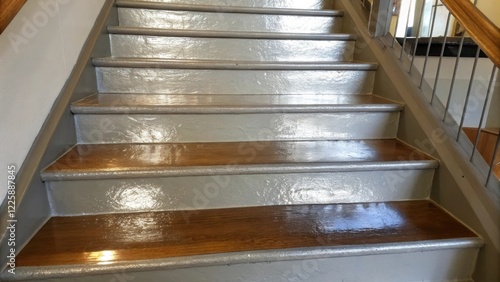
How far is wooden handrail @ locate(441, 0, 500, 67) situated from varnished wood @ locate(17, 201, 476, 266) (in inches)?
23.8

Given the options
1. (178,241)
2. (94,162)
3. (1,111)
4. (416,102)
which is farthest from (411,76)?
(1,111)

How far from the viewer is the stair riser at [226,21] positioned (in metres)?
1.95

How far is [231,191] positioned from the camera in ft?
4.06

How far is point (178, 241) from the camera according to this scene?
1.02 meters

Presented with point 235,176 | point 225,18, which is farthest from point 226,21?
point 235,176

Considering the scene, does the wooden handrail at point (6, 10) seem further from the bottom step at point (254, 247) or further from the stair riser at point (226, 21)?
the stair riser at point (226, 21)

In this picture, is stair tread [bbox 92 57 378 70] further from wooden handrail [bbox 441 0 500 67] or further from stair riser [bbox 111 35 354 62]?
wooden handrail [bbox 441 0 500 67]

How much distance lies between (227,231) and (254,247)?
0.13 m

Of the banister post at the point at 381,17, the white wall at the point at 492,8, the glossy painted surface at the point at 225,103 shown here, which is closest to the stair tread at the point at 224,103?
the glossy painted surface at the point at 225,103

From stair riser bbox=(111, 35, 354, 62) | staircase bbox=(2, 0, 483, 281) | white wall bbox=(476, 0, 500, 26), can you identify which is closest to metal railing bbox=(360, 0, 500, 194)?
staircase bbox=(2, 0, 483, 281)

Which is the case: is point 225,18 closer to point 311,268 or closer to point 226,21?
point 226,21

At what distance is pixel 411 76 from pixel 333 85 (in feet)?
1.31

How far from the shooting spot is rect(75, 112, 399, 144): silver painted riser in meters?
1.38

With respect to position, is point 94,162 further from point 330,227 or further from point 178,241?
point 330,227
